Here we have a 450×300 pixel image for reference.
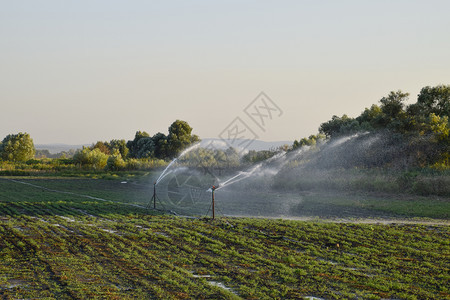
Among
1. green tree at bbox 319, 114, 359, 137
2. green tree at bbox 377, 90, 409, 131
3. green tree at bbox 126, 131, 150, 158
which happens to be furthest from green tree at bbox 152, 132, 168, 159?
green tree at bbox 377, 90, 409, 131

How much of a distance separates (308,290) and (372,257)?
3.26 meters

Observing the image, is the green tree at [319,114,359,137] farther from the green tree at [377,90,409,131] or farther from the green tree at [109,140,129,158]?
the green tree at [109,140,129,158]

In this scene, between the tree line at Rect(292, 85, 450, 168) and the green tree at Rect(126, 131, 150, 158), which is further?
the green tree at Rect(126, 131, 150, 158)

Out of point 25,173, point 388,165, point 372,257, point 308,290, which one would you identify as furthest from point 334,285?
point 25,173

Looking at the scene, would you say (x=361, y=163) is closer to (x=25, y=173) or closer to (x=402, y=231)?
(x=402, y=231)

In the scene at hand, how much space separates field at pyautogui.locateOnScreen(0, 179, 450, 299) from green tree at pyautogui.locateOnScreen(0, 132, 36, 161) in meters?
64.5

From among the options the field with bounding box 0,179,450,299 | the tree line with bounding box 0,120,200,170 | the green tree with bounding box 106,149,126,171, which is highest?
the tree line with bounding box 0,120,200,170

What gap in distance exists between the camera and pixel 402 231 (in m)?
14.8

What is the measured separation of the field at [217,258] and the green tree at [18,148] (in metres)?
64.5

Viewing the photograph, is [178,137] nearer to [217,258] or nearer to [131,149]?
[131,149]

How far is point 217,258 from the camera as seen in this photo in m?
11.0

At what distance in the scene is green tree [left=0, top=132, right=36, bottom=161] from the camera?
78.0m

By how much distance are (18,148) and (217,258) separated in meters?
75.5

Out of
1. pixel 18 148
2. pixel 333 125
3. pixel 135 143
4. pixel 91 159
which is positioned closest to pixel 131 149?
pixel 135 143
